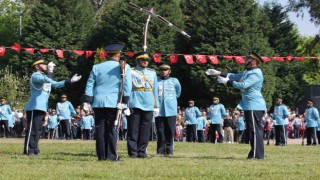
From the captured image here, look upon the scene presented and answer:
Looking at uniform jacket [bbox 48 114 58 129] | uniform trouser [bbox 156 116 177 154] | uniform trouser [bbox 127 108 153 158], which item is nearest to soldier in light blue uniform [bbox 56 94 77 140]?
uniform jacket [bbox 48 114 58 129]

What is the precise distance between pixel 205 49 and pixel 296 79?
988 cm

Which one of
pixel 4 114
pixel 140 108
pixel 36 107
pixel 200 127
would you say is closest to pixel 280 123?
pixel 200 127

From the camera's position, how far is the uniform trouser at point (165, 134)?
1656 centimetres

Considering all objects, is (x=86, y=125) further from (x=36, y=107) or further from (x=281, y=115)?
(x=36, y=107)

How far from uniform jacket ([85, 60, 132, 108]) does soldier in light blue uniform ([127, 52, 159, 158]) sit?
1343 millimetres

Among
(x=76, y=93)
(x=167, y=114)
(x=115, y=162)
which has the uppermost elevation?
(x=76, y=93)

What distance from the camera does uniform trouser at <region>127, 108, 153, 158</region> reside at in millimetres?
14602

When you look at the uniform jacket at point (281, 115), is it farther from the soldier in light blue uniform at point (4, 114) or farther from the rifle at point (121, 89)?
the rifle at point (121, 89)

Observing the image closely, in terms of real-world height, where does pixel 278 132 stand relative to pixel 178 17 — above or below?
below

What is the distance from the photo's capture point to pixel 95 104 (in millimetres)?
13156

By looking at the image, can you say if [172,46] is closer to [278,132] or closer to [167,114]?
[278,132]

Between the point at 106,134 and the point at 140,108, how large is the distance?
1.54 meters

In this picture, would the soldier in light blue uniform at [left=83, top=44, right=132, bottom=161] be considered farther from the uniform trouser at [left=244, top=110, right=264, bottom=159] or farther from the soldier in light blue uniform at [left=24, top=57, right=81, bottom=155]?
the uniform trouser at [left=244, top=110, right=264, bottom=159]

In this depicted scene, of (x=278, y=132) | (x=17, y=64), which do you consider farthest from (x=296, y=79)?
(x=278, y=132)
